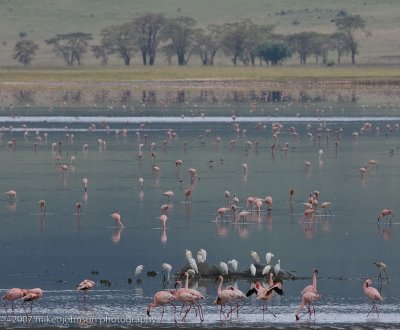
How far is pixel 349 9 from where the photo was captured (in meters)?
130

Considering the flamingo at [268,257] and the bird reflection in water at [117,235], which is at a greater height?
the flamingo at [268,257]

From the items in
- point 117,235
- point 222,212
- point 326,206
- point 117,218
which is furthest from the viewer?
point 326,206

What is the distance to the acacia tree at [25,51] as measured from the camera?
4242 inches

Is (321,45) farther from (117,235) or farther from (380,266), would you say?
(380,266)

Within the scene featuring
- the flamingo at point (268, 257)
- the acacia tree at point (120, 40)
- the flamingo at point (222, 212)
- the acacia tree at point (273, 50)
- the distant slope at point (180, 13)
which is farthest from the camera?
the distant slope at point (180, 13)

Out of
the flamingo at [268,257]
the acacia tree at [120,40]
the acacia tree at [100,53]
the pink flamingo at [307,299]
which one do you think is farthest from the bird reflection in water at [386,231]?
the acacia tree at [100,53]

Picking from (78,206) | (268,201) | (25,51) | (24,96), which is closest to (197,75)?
(24,96)

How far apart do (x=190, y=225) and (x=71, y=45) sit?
8981 centimetres

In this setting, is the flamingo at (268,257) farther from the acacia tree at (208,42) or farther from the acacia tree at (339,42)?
the acacia tree at (208,42)

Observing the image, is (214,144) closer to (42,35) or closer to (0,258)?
(0,258)

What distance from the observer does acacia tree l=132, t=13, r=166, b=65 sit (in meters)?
109

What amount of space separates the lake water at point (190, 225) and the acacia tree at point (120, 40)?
67.3 meters

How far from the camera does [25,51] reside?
4254 inches

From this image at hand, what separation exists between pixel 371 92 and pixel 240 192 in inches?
1897
